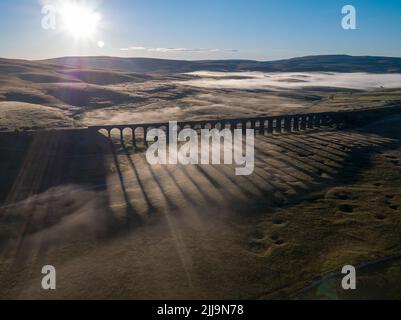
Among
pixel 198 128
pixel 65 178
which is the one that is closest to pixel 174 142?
pixel 198 128

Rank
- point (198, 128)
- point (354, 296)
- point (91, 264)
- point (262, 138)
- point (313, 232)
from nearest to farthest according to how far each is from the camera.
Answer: point (354, 296) → point (91, 264) → point (313, 232) → point (262, 138) → point (198, 128)

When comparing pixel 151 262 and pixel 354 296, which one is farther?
Answer: pixel 151 262

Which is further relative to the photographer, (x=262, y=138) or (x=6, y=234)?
(x=262, y=138)

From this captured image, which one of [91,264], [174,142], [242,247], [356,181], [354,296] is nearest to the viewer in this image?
[354,296]

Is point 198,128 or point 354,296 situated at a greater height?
point 198,128

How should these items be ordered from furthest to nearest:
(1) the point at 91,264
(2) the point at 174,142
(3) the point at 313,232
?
(2) the point at 174,142
(3) the point at 313,232
(1) the point at 91,264

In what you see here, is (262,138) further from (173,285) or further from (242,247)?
(173,285)
